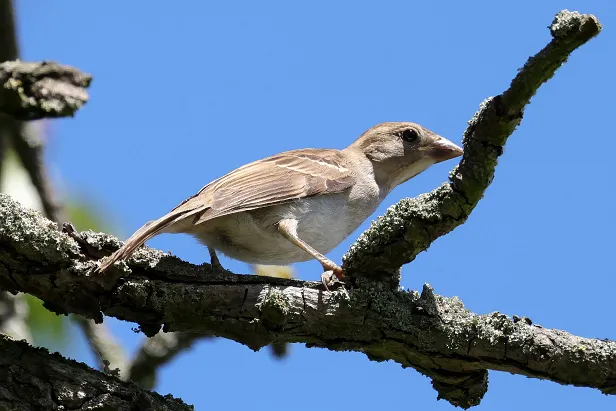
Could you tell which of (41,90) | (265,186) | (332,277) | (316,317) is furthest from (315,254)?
(41,90)

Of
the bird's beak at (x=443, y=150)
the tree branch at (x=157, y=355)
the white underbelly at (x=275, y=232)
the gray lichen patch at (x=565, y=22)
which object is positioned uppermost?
the bird's beak at (x=443, y=150)

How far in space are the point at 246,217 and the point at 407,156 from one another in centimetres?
171

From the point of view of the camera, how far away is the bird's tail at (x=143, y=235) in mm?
4652

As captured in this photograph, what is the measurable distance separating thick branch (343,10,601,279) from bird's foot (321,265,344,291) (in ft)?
0.24

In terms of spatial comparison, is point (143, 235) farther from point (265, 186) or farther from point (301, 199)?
point (301, 199)

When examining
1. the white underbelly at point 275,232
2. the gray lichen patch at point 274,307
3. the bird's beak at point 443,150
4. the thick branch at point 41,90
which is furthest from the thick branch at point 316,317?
the bird's beak at point 443,150

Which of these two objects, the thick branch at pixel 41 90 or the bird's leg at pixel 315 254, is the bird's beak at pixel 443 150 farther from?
the thick branch at pixel 41 90

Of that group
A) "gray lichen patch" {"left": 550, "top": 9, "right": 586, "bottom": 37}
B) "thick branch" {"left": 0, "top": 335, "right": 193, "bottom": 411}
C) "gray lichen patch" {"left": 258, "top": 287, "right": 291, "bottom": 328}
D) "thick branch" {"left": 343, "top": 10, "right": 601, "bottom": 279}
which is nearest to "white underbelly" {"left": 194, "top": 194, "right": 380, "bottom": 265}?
"thick branch" {"left": 343, "top": 10, "right": 601, "bottom": 279}

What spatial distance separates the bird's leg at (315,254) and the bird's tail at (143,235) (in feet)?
2.40

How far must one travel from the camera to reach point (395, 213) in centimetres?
474

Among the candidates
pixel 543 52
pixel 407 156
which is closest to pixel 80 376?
pixel 543 52

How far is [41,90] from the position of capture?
3.75 m

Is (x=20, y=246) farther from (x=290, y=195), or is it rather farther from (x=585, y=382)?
(x=585, y=382)

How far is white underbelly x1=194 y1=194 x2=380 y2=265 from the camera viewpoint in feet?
19.8
